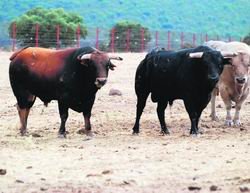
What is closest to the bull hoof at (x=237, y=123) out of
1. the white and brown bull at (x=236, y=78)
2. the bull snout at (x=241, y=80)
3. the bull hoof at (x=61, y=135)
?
the white and brown bull at (x=236, y=78)

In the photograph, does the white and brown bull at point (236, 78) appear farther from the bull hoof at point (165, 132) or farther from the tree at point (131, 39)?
the tree at point (131, 39)

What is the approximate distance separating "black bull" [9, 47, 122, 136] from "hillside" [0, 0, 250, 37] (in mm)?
62909

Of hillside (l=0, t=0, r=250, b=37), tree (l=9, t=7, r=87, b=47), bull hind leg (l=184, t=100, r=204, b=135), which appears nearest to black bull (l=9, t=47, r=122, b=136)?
bull hind leg (l=184, t=100, r=204, b=135)

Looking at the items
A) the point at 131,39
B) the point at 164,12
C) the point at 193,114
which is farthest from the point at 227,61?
the point at 164,12

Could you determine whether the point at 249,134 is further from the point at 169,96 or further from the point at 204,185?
the point at 204,185

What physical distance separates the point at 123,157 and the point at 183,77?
3.52m

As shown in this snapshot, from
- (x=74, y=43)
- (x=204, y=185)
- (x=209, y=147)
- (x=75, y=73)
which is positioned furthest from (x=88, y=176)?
(x=74, y=43)

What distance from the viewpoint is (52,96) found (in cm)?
1488

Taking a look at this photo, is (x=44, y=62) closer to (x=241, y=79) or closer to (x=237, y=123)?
(x=241, y=79)

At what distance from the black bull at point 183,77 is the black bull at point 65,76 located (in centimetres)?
84

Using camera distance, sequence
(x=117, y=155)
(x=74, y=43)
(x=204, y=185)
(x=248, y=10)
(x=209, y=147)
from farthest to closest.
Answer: (x=248, y=10)
(x=74, y=43)
(x=209, y=147)
(x=117, y=155)
(x=204, y=185)

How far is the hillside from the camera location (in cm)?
8081

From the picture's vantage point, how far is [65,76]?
14.7 meters

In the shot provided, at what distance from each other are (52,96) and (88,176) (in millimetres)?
4919
